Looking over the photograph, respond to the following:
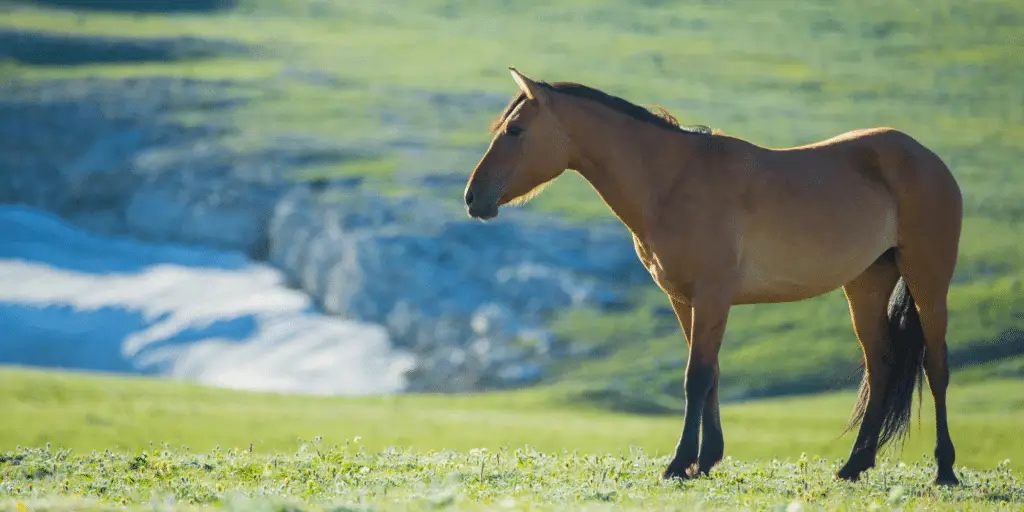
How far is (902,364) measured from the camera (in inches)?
545

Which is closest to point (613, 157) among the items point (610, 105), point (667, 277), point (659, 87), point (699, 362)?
point (610, 105)

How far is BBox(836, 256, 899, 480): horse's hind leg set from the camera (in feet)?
45.8

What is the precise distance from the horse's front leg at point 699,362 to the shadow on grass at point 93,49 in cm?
8753

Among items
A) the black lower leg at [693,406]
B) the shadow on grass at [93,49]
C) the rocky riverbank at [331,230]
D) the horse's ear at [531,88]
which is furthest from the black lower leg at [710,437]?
the shadow on grass at [93,49]

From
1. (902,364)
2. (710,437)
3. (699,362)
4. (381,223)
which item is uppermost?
(381,223)

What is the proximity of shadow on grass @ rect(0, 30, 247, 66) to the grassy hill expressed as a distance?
1.11 m

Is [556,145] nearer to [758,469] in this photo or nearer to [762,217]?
[762,217]

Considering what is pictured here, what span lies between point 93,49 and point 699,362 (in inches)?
3689

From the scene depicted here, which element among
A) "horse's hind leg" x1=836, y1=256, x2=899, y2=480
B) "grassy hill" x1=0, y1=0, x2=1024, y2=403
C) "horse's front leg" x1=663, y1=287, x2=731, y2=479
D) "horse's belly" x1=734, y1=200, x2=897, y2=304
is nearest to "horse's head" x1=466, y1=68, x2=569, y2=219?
"horse's front leg" x1=663, y1=287, x2=731, y2=479

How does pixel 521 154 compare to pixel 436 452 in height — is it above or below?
above

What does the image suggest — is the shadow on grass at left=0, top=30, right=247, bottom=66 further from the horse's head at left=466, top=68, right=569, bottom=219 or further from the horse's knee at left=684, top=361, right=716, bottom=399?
the horse's knee at left=684, top=361, right=716, bottom=399

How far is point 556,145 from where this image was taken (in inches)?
498

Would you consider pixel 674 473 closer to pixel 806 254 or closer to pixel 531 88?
pixel 806 254

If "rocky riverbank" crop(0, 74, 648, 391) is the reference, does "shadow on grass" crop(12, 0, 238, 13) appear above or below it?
above
